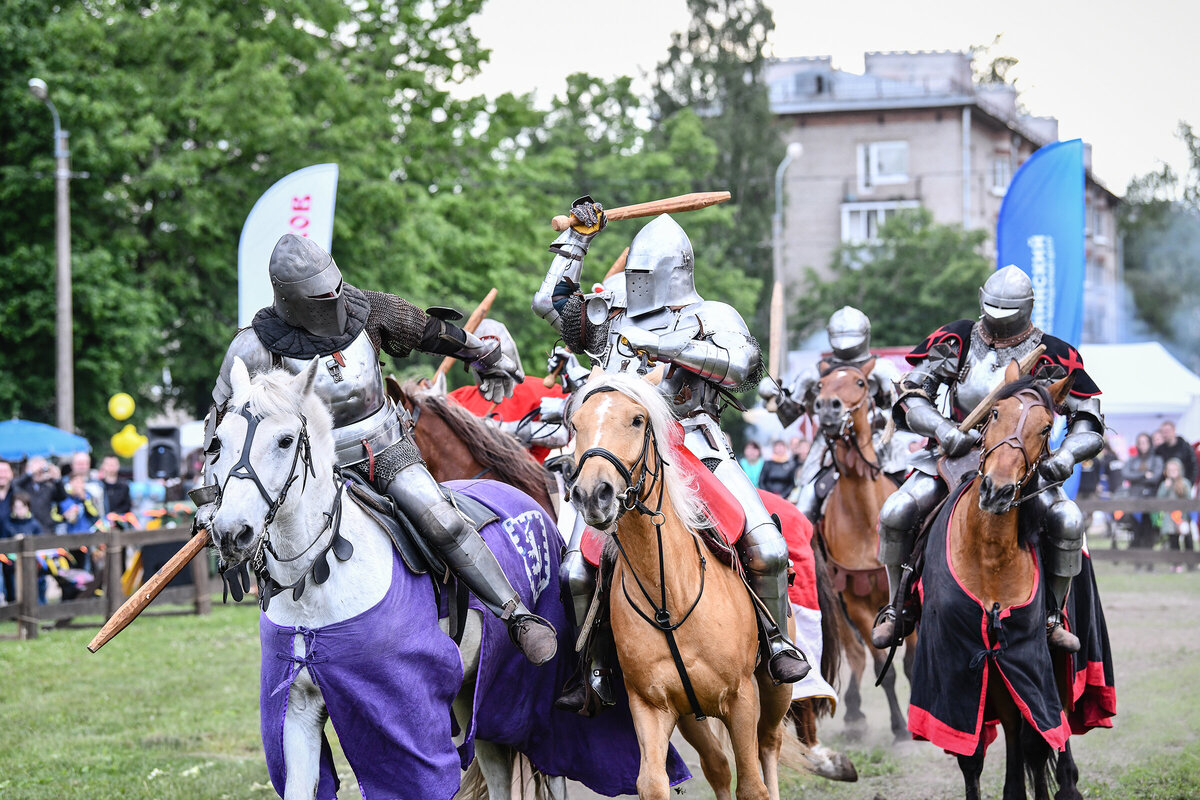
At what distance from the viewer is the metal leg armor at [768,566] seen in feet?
17.5

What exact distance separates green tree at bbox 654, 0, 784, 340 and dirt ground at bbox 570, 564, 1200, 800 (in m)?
25.7

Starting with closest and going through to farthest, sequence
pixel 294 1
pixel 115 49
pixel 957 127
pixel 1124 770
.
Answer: pixel 1124 770 → pixel 115 49 → pixel 294 1 → pixel 957 127

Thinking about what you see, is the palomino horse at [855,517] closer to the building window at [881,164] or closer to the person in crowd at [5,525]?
the person in crowd at [5,525]

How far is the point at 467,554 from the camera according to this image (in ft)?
15.9

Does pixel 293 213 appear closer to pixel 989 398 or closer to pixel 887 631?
pixel 887 631

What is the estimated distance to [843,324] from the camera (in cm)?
919

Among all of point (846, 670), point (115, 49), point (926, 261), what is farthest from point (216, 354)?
point (926, 261)

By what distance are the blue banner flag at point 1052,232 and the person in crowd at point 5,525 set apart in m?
10.8

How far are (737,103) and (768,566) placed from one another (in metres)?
33.1

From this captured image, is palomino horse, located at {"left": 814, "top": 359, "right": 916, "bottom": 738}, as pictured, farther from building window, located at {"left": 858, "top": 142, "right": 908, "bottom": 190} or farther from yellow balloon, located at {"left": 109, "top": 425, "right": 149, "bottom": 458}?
building window, located at {"left": 858, "top": 142, "right": 908, "bottom": 190}

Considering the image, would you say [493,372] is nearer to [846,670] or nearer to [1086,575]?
[1086,575]

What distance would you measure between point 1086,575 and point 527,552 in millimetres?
2808

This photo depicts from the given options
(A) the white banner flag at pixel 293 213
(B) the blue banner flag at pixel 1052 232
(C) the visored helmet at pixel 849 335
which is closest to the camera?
(C) the visored helmet at pixel 849 335

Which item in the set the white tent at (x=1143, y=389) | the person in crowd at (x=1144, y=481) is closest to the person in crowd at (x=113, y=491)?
the person in crowd at (x=1144, y=481)
